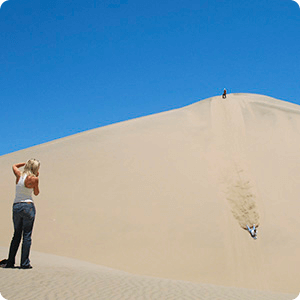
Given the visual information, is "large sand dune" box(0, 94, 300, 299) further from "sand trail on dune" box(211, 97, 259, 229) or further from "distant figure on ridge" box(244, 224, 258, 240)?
"distant figure on ridge" box(244, 224, 258, 240)

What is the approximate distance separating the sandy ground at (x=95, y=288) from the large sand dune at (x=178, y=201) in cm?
328

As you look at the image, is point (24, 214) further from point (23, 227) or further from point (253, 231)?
point (253, 231)

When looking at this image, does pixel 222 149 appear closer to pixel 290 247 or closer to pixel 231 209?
pixel 231 209

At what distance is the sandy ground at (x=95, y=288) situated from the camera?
4.26 m

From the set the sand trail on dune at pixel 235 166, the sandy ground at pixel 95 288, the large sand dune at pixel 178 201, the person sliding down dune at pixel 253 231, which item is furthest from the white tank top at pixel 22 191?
the sand trail on dune at pixel 235 166

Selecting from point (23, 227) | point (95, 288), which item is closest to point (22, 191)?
point (23, 227)

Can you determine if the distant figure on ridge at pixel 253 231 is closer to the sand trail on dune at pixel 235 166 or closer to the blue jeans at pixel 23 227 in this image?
the sand trail on dune at pixel 235 166

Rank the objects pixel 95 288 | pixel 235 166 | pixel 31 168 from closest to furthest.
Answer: pixel 95 288
pixel 31 168
pixel 235 166

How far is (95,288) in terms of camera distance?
4641 mm

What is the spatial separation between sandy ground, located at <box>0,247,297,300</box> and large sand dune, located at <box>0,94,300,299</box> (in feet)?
10.8

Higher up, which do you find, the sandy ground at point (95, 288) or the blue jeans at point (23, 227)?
the blue jeans at point (23, 227)

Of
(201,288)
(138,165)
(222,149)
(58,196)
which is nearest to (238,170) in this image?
(222,149)

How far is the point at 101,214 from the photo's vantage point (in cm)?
1090

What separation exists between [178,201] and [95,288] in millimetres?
7216
